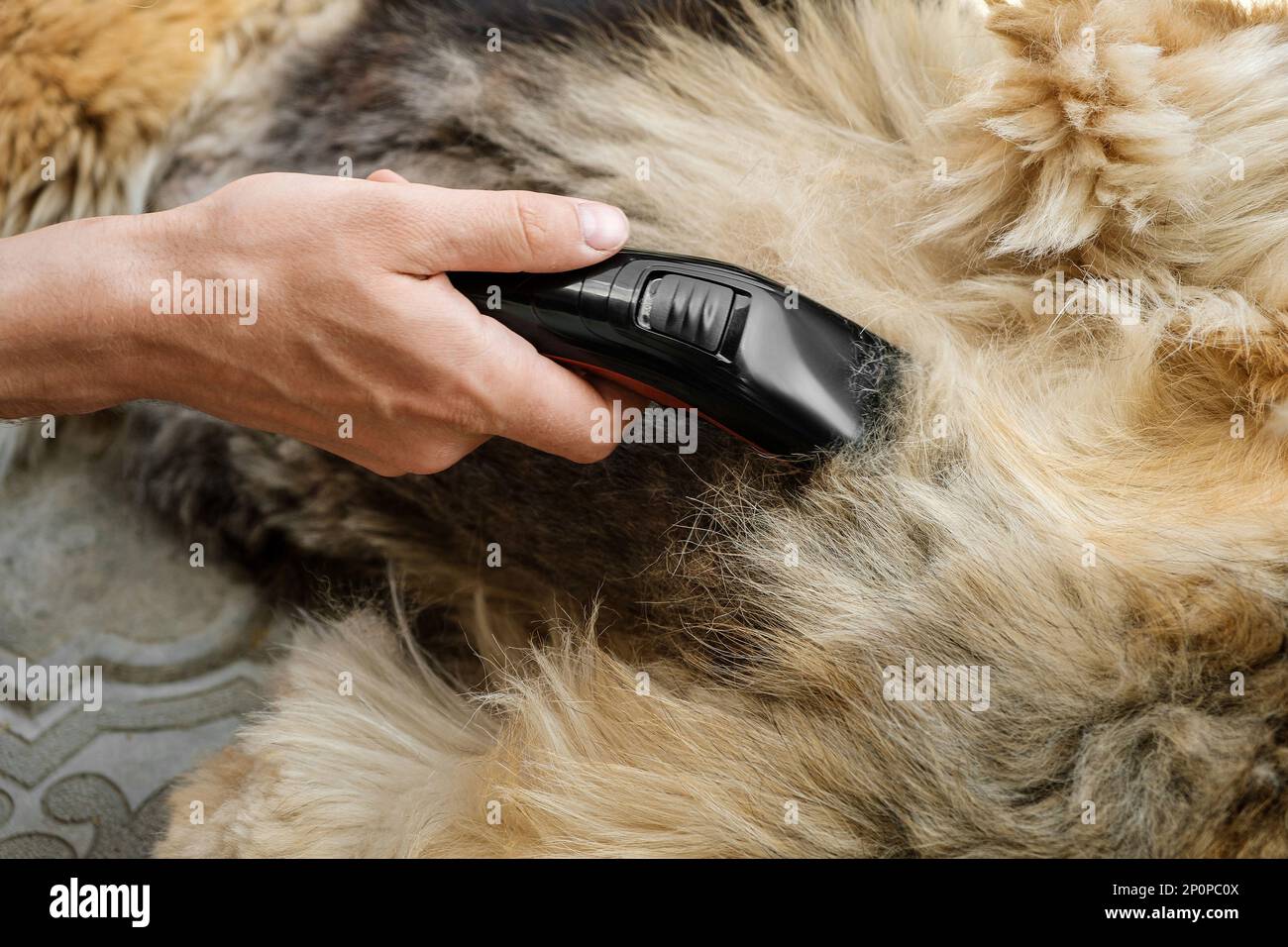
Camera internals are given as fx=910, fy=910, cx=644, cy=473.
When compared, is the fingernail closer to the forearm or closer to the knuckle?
the knuckle

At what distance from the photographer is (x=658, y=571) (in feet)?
2.72

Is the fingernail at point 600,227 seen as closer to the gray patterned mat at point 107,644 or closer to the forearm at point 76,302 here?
the forearm at point 76,302

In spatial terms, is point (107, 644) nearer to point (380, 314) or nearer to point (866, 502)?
point (380, 314)

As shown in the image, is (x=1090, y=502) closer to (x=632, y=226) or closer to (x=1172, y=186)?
(x=1172, y=186)

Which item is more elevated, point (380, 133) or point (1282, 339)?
point (380, 133)

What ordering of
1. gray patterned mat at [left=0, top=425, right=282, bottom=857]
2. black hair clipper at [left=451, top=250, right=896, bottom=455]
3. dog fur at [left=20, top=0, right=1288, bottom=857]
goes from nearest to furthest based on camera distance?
dog fur at [left=20, top=0, right=1288, bottom=857] → black hair clipper at [left=451, top=250, right=896, bottom=455] → gray patterned mat at [left=0, top=425, right=282, bottom=857]

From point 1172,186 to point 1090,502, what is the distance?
285mm

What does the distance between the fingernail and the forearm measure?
425 mm

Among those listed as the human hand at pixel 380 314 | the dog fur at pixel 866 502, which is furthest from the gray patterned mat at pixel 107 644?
the human hand at pixel 380 314

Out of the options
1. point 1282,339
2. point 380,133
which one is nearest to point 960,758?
point 1282,339

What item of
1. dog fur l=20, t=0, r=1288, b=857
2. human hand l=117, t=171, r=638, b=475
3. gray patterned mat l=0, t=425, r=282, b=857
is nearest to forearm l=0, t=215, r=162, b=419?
human hand l=117, t=171, r=638, b=475

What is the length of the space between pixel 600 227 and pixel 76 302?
1.72ft

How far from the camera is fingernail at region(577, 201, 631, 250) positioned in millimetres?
792

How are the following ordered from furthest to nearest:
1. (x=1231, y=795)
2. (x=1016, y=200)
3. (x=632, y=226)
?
1. (x=632, y=226)
2. (x=1016, y=200)
3. (x=1231, y=795)
